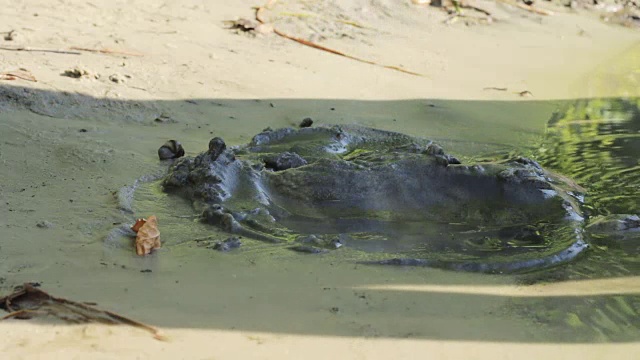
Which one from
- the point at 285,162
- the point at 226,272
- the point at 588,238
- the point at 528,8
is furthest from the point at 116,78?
the point at 528,8

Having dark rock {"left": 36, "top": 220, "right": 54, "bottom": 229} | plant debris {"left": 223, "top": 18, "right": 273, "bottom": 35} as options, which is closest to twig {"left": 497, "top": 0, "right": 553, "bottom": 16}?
plant debris {"left": 223, "top": 18, "right": 273, "bottom": 35}

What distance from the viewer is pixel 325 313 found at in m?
2.73

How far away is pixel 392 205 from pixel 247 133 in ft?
4.83

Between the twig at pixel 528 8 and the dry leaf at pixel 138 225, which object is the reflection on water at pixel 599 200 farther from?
the twig at pixel 528 8

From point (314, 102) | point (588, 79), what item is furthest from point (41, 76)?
point (588, 79)

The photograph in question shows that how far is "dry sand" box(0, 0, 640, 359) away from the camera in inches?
102

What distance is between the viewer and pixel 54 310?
2578 millimetres

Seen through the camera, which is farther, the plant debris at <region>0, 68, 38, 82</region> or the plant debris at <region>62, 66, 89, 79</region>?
the plant debris at <region>62, 66, 89, 79</region>

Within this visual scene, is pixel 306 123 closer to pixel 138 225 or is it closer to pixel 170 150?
pixel 170 150

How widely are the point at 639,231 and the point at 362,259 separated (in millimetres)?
1287

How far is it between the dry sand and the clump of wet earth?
0.24 meters

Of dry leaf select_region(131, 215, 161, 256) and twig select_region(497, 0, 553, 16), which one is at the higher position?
twig select_region(497, 0, 553, 16)

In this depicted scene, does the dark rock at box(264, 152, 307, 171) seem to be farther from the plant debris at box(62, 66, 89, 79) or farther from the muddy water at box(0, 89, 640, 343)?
the plant debris at box(62, 66, 89, 79)

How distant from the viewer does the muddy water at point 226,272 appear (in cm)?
269
